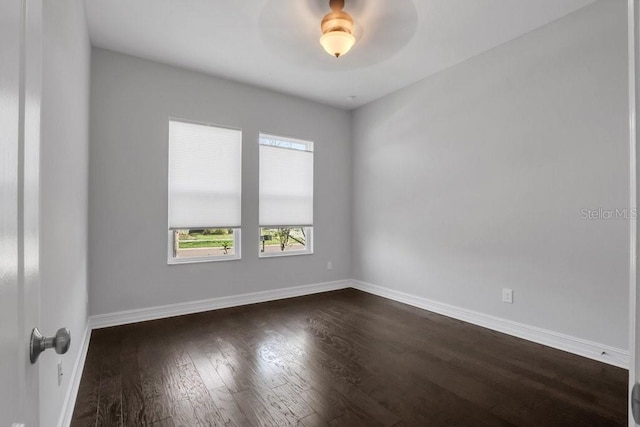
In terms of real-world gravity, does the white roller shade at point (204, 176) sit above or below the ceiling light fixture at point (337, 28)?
below

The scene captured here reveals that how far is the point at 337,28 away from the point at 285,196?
2.37 metres

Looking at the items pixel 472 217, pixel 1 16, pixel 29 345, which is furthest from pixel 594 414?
pixel 1 16

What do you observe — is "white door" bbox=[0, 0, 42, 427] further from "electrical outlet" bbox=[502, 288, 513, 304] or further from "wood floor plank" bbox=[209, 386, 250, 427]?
"electrical outlet" bbox=[502, 288, 513, 304]

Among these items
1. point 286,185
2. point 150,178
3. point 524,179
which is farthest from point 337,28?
point 150,178

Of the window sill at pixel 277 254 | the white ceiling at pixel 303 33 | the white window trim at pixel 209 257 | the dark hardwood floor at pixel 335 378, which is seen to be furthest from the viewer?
the window sill at pixel 277 254

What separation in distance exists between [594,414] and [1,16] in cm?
292

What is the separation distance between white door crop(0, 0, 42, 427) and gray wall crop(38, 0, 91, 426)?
806 mm

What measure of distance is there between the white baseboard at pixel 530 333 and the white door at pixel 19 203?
11.4 feet

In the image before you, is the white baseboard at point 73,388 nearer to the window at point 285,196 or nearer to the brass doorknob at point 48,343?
the brass doorknob at point 48,343

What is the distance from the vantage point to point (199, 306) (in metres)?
3.77

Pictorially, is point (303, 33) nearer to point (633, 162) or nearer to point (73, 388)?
point (633, 162)

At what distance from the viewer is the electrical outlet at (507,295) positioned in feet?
10.3

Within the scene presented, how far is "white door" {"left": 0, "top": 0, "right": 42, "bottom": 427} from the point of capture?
19.1 inches

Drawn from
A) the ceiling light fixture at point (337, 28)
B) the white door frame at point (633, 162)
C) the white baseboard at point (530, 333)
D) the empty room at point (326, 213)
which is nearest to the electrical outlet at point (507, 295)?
the empty room at point (326, 213)
